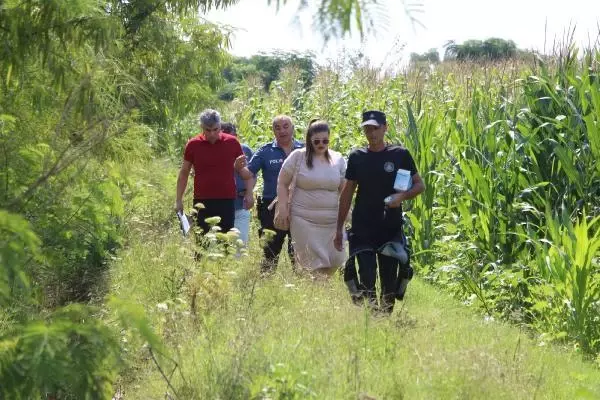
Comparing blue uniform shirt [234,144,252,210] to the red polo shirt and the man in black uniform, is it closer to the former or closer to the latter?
the red polo shirt

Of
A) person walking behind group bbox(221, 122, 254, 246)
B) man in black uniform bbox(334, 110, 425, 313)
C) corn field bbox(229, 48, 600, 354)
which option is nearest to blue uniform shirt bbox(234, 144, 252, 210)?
person walking behind group bbox(221, 122, 254, 246)

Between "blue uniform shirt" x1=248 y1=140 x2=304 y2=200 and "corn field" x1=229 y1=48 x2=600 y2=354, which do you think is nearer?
"corn field" x1=229 y1=48 x2=600 y2=354

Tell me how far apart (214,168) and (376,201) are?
90.9 inches

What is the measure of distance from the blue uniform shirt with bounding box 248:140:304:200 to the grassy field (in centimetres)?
109

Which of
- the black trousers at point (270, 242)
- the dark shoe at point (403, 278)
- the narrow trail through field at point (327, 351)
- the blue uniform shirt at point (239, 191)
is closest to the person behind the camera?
the narrow trail through field at point (327, 351)

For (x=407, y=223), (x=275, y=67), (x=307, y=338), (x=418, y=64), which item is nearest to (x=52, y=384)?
(x=307, y=338)

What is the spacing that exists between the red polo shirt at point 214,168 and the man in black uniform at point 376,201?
198 centimetres

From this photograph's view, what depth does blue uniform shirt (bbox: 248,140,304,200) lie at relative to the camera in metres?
10.7

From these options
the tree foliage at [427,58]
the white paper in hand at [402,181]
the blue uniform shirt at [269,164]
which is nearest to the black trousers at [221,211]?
the blue uniform shirt at [269,164]

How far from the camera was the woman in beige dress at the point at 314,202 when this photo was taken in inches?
372

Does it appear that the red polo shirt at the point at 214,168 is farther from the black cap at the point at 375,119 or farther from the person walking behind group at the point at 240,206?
the black cap at the point at 375,119

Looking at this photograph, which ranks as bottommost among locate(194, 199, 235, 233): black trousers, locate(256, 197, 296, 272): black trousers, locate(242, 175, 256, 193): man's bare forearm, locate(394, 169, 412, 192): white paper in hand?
locate(256, 197, 296, 272): black trousers

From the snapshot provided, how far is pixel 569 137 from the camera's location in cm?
1043

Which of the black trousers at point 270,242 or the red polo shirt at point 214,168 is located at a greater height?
the red polo shirt at point 214,168
